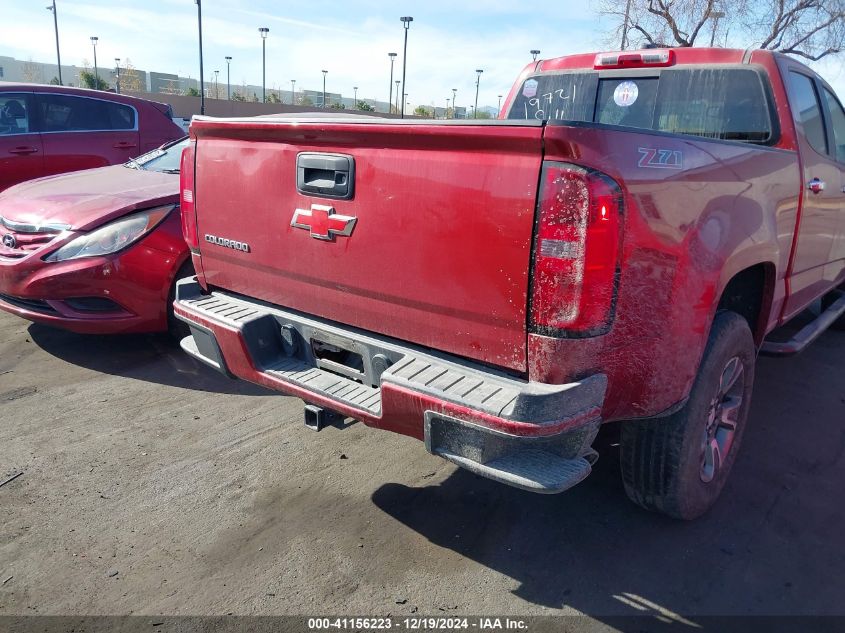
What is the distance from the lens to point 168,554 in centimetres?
272

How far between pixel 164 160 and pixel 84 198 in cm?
123

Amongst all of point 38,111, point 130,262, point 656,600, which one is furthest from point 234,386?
point 38,111

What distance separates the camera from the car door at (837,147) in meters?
4.19

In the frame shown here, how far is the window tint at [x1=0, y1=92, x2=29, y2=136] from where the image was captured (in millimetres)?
7234

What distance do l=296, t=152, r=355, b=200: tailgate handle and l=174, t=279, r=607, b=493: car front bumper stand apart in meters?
0.55

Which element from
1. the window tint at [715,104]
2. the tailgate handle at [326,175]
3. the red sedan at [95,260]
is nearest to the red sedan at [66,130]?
the red sedan at [95,260]

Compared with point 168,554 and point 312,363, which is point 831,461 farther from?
point 168,554

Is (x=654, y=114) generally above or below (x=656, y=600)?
above

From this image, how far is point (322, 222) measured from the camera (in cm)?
269

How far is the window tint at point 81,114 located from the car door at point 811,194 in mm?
7022

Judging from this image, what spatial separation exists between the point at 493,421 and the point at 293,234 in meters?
1.21

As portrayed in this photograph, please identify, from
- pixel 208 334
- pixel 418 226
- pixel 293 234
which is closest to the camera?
pixel 418 226

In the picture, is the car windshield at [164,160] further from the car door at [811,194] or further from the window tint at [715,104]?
the car door at [811,194]

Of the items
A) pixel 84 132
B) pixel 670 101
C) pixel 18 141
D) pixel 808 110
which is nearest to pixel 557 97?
pixel 670 101
